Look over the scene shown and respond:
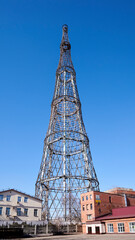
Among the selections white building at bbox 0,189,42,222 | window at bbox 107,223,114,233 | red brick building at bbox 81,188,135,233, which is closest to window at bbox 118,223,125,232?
red brick building at bbox 81,188,135,233

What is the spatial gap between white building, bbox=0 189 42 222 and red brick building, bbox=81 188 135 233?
9082 mm

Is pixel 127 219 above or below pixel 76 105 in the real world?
below

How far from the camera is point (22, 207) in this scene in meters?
38.8

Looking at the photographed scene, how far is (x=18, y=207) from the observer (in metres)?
38.4

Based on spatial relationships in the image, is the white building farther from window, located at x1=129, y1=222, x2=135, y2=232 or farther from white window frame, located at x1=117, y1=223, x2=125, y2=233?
window, located at x1=129, y1=222, x2=135, y2=232

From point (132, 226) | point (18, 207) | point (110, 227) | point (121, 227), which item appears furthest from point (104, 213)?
point (18, 207)

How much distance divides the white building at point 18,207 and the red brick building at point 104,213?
9082 mm

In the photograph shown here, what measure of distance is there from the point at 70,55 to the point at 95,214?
45.2m

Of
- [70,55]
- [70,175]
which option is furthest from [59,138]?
[70,55]

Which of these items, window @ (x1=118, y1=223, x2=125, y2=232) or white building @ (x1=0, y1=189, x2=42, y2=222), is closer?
window @ (x1=118, y1=223, x2=125, y2=232)

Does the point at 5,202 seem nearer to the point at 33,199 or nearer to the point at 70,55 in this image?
the point at 33,199

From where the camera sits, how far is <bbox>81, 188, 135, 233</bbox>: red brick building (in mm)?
32928

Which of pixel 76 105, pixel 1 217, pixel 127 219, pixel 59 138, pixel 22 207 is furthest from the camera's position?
pixel 76 105

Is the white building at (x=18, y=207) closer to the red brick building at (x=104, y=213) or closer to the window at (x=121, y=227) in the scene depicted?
the red brick building at (x=104, y=213)
